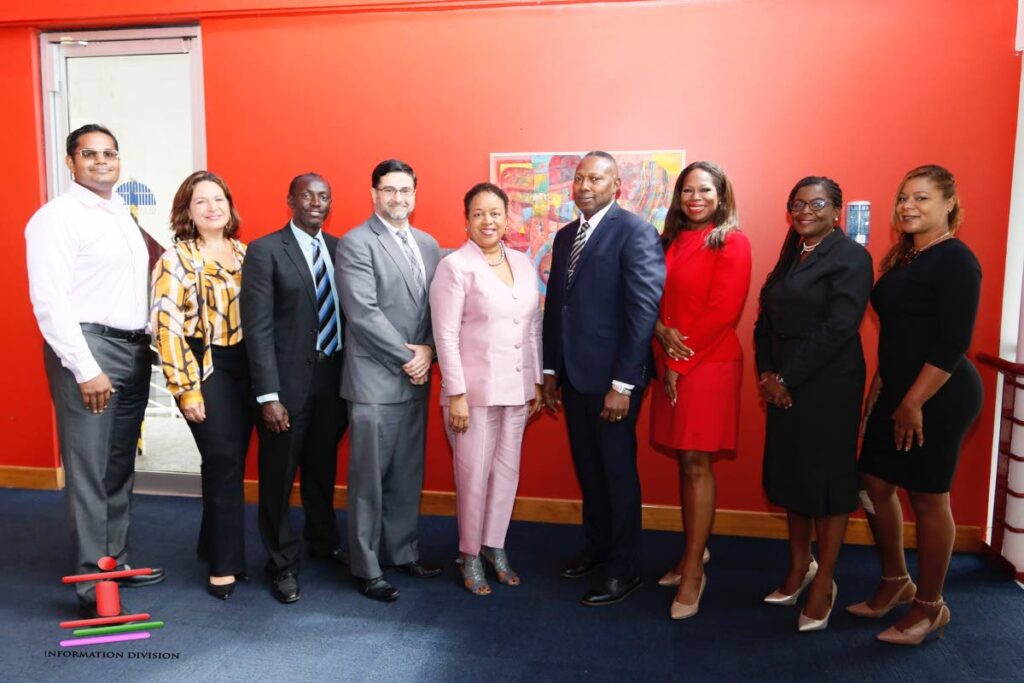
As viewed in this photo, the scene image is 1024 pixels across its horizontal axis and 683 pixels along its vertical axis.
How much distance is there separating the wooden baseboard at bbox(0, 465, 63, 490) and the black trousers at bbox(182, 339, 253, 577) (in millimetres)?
1998

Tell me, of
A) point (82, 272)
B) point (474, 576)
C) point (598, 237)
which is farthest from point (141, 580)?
point (598, 237)

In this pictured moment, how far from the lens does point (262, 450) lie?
10.1 ft

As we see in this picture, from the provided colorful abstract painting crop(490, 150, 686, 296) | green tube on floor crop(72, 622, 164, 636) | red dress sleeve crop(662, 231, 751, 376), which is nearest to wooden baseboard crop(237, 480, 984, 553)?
colorful abstract painting crop(490, 150, 686, 296)

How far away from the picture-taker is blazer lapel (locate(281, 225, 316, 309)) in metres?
2.96

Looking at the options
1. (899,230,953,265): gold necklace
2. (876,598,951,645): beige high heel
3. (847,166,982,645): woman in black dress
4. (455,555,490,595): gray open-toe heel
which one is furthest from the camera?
(455,555,490,595): gray open-toe heel

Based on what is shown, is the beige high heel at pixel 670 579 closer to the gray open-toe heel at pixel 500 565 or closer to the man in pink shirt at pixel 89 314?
the gray open-toe heel at pixel 500 565

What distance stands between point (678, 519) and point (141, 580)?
266cm

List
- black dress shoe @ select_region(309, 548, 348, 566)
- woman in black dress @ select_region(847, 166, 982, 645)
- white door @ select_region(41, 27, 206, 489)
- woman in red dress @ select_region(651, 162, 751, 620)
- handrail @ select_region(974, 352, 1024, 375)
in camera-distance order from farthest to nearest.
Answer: white door @ select_region(41, 27, 206, 489), black dress shoe @ select_region(309, 548, 348, 566), handrail @ select_region(974, 352, 1024, 375), woman in red dress @ select_region(651, 162, 751, 620), woman in black dress @ select_region(847, 166, 982, 645)

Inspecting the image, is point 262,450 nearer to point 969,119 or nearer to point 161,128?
point 161,128

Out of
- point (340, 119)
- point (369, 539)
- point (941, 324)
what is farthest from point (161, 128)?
point (941, 324)

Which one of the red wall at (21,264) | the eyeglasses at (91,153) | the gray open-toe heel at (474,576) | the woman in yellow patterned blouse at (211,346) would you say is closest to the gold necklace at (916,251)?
the gray open-toe heel at (474,576)

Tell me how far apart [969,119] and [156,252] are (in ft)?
14.8

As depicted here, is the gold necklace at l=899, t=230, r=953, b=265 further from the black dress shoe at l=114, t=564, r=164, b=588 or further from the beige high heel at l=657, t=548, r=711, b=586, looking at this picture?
the black dress shoe at l=114, t=564, r=164, b=588

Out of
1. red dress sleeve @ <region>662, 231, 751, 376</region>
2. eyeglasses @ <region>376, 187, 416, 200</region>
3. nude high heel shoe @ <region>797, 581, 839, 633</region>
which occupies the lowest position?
nude high heel shoe @ <region>797, 581, 839, 633</region>
